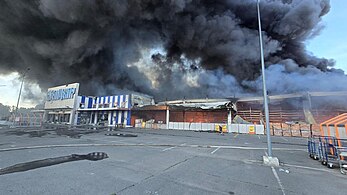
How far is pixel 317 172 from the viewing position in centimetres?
516

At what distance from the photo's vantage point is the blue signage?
40.2 meters

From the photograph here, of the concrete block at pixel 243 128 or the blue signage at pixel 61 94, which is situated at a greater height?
the blue signage at pixel 61 94

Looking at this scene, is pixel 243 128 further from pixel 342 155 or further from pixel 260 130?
pixel 342 155

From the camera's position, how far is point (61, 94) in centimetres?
4266

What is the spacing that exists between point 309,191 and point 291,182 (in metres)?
0.56

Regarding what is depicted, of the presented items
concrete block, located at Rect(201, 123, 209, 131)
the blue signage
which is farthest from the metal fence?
concrete block, located at Rect(201, 123, 209, 131)

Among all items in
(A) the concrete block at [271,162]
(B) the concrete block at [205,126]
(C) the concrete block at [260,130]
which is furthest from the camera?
(B) the concrete block at [205,126]

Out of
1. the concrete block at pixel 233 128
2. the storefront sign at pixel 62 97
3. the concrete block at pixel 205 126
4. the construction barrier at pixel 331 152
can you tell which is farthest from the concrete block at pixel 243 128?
the storefront sign at pixel 62 97

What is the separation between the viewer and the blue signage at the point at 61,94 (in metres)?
40.2

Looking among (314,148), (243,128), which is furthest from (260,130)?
(314,148)

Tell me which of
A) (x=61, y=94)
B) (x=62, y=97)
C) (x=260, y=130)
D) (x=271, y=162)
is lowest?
(x=271, y=162)

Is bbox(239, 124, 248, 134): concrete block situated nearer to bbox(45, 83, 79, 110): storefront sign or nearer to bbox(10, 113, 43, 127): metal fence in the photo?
bbox(10, 113, 43, 127): metal fence

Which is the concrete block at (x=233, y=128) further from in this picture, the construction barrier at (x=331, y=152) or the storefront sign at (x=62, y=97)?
the storefront sign at (x=62, y=97)

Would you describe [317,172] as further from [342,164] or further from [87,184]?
[87,184]
